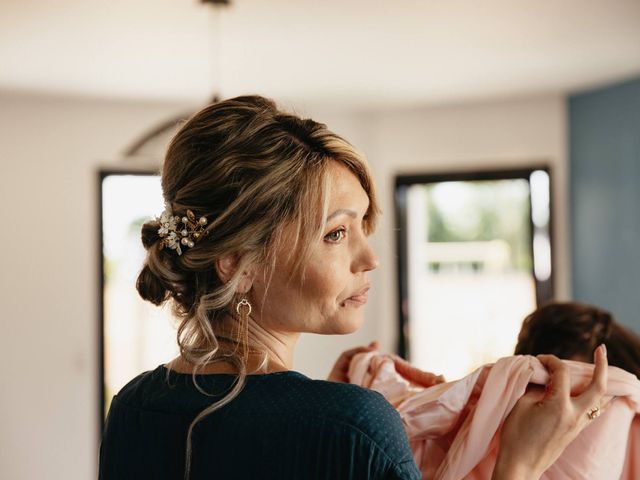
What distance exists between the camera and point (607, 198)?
17.7ft

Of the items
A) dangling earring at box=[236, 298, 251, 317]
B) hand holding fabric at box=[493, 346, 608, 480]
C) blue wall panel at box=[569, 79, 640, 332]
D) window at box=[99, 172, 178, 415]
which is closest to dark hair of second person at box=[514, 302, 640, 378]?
hand holding fabric at box=[493, 346, 608, 480]

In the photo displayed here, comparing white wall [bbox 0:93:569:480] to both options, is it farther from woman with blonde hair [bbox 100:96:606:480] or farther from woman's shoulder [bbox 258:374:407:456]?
woman's shoulder [bbox 258:374:407:456]

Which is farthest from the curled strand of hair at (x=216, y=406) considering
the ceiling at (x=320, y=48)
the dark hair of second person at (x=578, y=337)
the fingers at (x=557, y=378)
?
the ceiling at (x=320, y=48)

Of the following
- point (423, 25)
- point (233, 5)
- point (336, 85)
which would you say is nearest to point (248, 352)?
point (233, 5)

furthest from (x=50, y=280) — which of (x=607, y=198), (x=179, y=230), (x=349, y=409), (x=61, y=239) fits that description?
(x=349, y=409)

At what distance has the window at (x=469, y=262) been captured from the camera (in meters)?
5.80

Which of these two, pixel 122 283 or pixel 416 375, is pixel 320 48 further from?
pixel 416 375

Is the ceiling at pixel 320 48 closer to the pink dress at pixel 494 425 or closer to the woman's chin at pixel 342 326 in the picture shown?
the pink dress at pixel 494 425

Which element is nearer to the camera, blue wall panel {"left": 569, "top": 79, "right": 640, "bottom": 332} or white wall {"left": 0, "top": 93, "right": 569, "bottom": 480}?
blue wall panel {"left": 569, "top": 79, "right": 640, "bottom": 332}

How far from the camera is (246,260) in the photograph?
1193 millimetres

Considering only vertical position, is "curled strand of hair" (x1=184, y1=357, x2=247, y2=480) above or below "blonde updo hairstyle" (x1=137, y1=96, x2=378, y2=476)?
below

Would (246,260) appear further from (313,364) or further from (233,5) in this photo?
(313,364)

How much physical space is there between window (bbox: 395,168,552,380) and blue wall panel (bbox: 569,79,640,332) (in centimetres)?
24

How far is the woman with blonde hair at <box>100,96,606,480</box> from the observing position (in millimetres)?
1098
